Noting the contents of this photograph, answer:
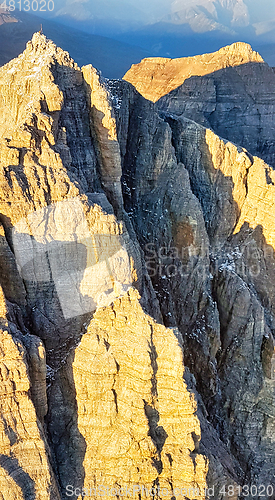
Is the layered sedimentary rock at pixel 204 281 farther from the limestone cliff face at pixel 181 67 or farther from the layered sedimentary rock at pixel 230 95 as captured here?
the limestone cliff face at pixel 181 67

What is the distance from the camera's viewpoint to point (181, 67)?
182 ft

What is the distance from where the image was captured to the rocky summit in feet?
44.6

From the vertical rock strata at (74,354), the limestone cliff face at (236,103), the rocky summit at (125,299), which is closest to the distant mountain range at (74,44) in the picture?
the limestone cliff face at (236,103)

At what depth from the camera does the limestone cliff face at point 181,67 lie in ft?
174

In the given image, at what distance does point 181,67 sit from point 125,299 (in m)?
47.1

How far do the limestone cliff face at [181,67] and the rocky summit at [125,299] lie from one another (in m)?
29.5

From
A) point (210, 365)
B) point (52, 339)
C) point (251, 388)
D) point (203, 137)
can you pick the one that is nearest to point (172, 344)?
point (52, 339)

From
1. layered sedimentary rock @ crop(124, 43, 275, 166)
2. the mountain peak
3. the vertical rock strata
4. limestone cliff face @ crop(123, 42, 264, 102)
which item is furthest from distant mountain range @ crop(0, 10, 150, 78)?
the vertical rock strata

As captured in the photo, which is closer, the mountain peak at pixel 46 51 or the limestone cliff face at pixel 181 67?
the mountain peak at pixel 46 51

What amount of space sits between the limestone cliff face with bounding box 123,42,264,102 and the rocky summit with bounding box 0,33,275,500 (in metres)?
29.5

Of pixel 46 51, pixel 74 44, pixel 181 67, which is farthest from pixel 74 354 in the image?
pixel 74 44

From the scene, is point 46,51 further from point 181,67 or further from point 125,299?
Answer: point 181,67

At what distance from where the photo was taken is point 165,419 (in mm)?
14234

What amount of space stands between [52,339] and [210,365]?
9.89 meters
